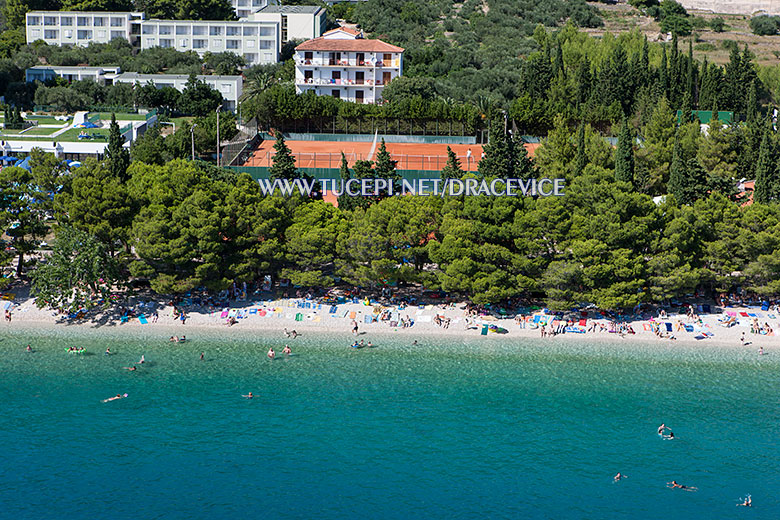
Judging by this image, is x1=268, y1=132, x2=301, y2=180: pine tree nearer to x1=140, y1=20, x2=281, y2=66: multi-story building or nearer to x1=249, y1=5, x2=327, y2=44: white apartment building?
x1=140, y1=20, x2=281, y2=66: multi-story building

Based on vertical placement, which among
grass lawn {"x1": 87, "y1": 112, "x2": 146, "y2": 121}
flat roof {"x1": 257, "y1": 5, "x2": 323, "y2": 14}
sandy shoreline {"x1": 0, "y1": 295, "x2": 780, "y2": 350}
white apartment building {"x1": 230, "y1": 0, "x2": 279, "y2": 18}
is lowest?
sandy shoreline {"x1": 0, "y1": 295, "x2": 780, "y2": 350}

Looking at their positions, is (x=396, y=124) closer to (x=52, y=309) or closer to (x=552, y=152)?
(x=552, y=152)

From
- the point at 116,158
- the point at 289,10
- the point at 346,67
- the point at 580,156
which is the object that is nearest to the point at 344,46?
the point at 346,67

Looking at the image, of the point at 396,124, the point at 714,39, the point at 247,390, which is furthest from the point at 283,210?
the point at 714,39

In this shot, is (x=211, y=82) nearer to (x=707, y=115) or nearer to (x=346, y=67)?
(x=346, y=67)

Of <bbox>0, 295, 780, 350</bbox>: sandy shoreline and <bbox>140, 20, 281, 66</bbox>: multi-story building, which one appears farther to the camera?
<bbox>140, 20, 281, 66</bbox>: multi-story building

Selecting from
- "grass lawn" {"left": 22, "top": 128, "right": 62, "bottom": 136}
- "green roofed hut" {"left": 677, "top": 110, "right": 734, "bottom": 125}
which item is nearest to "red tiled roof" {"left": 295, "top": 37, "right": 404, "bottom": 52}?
"grass lawn" {"left": 22, "top": 128, "right": 62, "bottom": 136}

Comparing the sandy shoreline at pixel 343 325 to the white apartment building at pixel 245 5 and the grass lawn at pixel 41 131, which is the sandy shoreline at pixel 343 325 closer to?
the grass lawn at pixel 41 131
